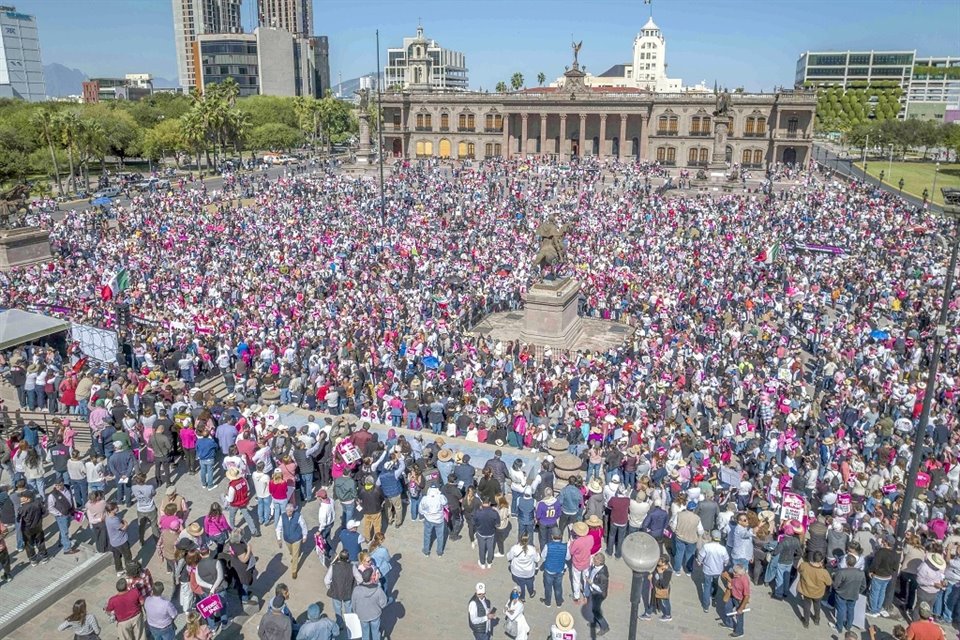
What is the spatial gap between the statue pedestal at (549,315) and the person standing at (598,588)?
15.0 meters

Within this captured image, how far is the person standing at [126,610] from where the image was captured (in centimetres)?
910

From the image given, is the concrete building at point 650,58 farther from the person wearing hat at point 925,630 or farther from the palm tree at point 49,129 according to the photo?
the person wearing hat at point 925,630

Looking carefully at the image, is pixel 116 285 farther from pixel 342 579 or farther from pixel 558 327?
pixel 342 579

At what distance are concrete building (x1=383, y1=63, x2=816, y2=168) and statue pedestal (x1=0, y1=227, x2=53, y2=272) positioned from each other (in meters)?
57.9

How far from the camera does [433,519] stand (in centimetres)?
1216

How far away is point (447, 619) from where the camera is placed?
11.1m

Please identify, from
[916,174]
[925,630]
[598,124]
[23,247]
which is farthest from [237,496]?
[916,174]

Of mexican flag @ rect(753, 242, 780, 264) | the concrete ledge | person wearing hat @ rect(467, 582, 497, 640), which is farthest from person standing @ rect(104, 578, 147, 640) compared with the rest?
mexican flag @ rect(753, 242, 780, 264)

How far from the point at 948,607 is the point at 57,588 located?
46.8 feet

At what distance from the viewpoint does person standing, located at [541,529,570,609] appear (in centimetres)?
Answer: 1083

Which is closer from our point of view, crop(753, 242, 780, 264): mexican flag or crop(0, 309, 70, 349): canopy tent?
crop(0, 309, 70, 349): canopy tent

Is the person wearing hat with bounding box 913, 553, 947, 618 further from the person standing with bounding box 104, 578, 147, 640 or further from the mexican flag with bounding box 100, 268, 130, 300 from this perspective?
the mexican flag with bounding box 100, 268, 130, 300

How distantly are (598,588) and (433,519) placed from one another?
3.20 metres

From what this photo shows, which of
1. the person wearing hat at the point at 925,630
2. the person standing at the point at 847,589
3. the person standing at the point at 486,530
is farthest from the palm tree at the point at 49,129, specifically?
the person wearing hat at the point at 925,630
